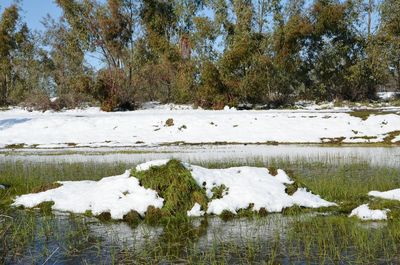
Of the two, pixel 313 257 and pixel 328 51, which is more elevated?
pixel 328 51

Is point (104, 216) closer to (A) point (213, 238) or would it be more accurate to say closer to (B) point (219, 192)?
(B) point (219, 192)

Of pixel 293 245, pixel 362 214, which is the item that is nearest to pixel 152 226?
pixel 293 245

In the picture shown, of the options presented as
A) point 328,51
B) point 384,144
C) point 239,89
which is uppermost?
point 328,51

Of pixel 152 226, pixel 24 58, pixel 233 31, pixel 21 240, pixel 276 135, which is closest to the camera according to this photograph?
pixel 21 240

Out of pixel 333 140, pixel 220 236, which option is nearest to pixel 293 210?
pixel 220 236

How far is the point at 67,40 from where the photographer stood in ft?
201

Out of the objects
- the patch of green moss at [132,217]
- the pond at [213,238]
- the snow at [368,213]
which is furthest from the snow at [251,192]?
the patch of green moss at [132,217]

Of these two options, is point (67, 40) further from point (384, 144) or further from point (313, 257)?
point (313, 257)

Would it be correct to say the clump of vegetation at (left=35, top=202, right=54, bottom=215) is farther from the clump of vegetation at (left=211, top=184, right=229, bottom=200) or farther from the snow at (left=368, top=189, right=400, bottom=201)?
the snow at (left=368, top=189, right=400, bottom=201)

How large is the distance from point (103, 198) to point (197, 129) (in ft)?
77.6

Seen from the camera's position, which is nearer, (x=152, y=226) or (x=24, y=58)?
(x=152, y=226)

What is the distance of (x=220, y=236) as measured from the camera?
32.1 feet

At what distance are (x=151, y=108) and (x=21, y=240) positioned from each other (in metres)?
45.7

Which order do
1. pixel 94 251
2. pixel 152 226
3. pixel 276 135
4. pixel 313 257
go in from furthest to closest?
pixel 276 135
pixel 152 226
pixel 94 251
pixel 313 257
